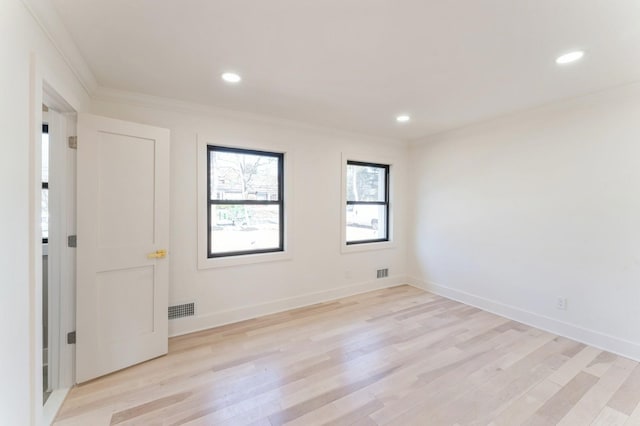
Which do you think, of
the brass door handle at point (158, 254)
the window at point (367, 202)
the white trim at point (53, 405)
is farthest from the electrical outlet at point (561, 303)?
the white trim at point (53, 405)

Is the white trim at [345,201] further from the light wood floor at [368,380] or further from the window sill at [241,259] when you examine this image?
the light wood floor at [368,380]

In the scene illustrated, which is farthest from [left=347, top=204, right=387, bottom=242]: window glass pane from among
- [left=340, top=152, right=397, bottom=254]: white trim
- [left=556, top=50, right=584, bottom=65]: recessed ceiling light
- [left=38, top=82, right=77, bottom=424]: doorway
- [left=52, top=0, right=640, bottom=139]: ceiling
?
[left=38, top=82, right=77, bottom=424]: doorway

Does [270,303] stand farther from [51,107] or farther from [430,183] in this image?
[430,183]

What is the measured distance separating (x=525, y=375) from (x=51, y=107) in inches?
170

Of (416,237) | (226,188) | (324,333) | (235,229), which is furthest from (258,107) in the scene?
(416,237)

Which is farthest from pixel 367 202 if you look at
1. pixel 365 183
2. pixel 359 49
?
pixel 359 49

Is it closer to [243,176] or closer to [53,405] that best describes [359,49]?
[243,176]

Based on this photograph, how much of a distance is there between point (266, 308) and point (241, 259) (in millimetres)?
737

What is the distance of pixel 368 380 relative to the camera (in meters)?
2.21

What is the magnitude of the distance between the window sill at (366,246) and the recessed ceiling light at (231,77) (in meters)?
2.63

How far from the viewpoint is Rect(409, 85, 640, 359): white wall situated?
8.55 ft

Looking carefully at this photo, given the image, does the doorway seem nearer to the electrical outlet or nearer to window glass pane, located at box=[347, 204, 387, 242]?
window glass pane, located at box=[347, 204, 387, 242]

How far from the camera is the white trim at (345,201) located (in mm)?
4141

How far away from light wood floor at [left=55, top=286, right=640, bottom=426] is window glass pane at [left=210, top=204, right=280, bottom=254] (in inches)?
37.8
